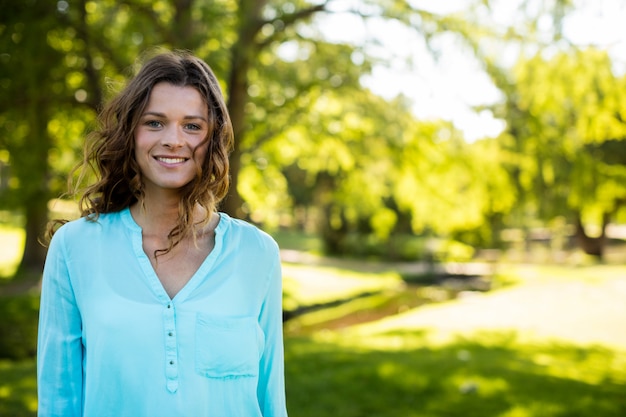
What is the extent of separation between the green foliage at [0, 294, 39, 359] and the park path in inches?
240

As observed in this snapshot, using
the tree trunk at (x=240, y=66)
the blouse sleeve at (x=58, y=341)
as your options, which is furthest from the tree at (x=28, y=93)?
the blouse sleeve at (x=58, y=341)

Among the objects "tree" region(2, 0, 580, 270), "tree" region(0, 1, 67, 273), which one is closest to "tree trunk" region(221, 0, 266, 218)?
"tree" region(2, 0, 580, 270)

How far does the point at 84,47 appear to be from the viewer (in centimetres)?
830

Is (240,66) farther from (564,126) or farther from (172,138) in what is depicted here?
(172,138)

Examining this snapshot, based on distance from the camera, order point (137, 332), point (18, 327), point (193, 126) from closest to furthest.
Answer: point (137, 332) → point (193, 126) → point (18, 327)

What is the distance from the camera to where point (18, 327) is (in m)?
11.3

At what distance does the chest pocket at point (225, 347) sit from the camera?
192 centimetres

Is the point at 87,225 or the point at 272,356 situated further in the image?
the point at 272,356

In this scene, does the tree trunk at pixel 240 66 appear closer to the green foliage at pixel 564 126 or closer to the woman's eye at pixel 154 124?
the green foliage at pixel 564 126

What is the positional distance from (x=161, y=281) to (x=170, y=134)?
18.5 inches

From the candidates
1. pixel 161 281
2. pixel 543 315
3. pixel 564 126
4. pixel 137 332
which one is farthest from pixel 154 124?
pixel 543 315

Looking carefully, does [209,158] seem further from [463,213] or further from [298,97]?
[463,213]

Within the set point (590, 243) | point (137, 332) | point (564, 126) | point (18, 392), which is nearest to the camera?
point (137, 332)

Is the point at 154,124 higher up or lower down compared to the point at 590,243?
higher up
